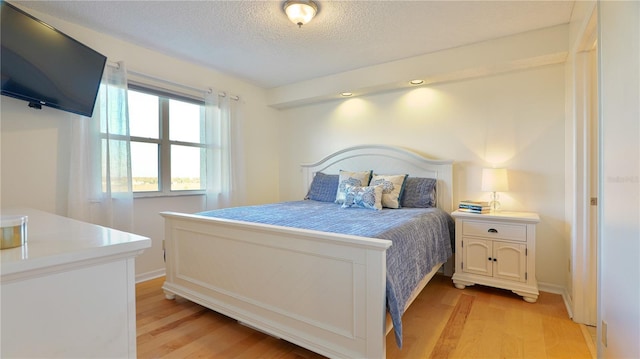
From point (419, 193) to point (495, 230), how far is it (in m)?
0.76

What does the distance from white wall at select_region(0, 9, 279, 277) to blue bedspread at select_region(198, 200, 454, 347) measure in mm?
1149

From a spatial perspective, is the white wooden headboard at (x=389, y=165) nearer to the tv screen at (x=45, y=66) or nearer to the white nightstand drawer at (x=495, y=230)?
the white nightstand drawer at (x=495, y=230)

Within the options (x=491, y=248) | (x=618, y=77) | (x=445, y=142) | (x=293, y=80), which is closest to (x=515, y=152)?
(x=445, y=142)

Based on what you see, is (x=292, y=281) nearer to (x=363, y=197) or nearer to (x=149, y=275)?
(x=363, y=197)

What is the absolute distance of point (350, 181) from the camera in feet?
10.7

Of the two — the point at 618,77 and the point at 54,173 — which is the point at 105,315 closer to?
the point at 618,77

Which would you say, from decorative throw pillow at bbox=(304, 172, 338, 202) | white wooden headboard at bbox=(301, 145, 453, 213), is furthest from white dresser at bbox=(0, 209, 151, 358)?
white wooden headboard at bbox=(301, 145, 453, 213)

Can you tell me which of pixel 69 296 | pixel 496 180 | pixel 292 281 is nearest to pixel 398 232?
pixel 292 281

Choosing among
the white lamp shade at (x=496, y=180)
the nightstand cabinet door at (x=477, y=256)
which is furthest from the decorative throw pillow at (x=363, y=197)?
the white lamp shade at (x=496, y=180)

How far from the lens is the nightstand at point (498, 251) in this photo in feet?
7.91

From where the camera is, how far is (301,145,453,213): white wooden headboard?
3092 mm

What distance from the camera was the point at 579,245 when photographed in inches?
82.7

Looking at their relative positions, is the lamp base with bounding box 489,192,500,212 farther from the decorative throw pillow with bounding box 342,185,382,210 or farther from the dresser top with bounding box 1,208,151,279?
the dresser top with bounding box 1,208,151,279

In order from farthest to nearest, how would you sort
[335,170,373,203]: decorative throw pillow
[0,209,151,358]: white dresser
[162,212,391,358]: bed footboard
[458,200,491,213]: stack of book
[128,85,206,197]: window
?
[335,170,373,203]: decorative throw pillow
[128,85,206,197]: window
[458,200,491,213]: stack of book
[162,212,391,358]: bed footboard
[0,209,151,358]: white dresser
